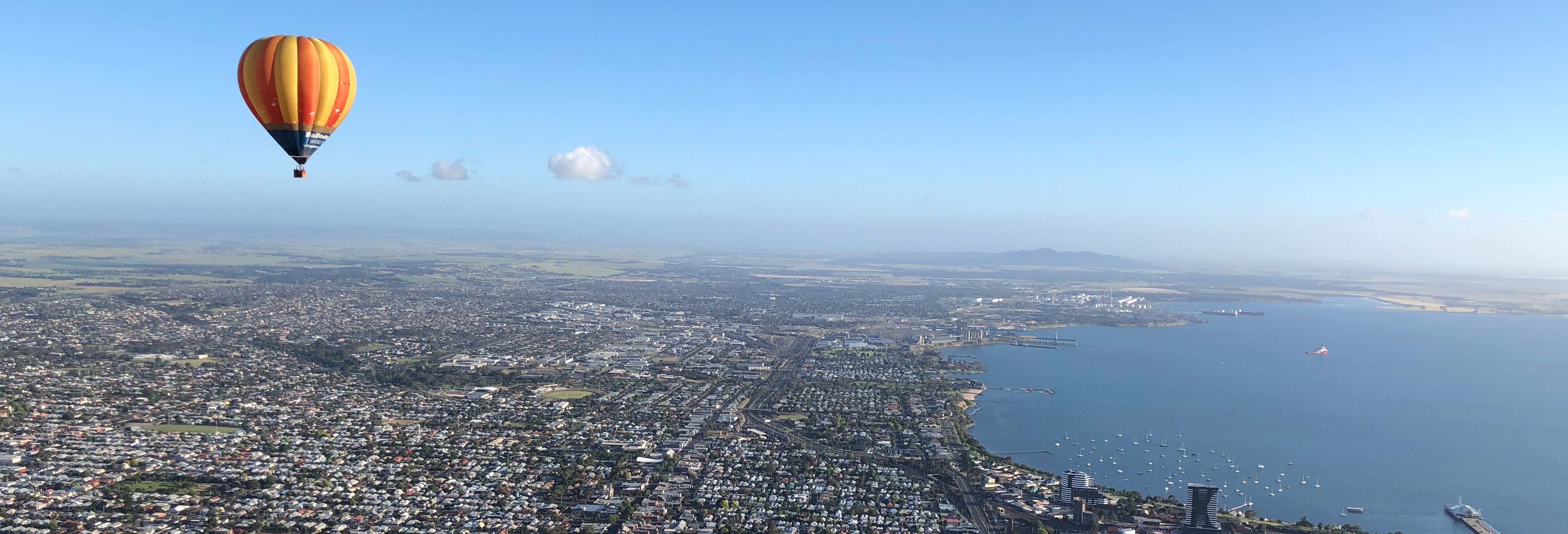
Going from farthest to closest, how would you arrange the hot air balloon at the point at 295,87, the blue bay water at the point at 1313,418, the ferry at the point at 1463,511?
the blue bay water at the point at 1313,418
the ferry at the point at 1463,511
the hot air balloon at the point at 295,87

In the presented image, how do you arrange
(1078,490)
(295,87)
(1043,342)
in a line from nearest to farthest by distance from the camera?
(295,87), (1078,490), (1043,342)

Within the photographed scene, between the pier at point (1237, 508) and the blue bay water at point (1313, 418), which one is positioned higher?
the blue bay water at point (1313, 418)

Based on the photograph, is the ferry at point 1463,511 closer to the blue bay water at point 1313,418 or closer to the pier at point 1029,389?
the blue bay water at point 1313,418

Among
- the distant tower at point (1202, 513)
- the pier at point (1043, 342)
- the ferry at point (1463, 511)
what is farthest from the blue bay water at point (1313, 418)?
the distant tower at point (1202, 513)

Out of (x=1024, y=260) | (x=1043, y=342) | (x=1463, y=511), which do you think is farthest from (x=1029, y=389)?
(x=1024, y=260)

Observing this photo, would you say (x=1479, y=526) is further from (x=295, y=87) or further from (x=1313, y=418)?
(x=295, y=87)

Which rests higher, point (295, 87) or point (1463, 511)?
point (295, 87)

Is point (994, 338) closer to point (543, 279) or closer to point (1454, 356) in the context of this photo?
point (1454, 356)

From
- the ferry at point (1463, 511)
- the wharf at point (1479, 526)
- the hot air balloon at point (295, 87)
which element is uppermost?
the hot air balloon at point (295, 87)
